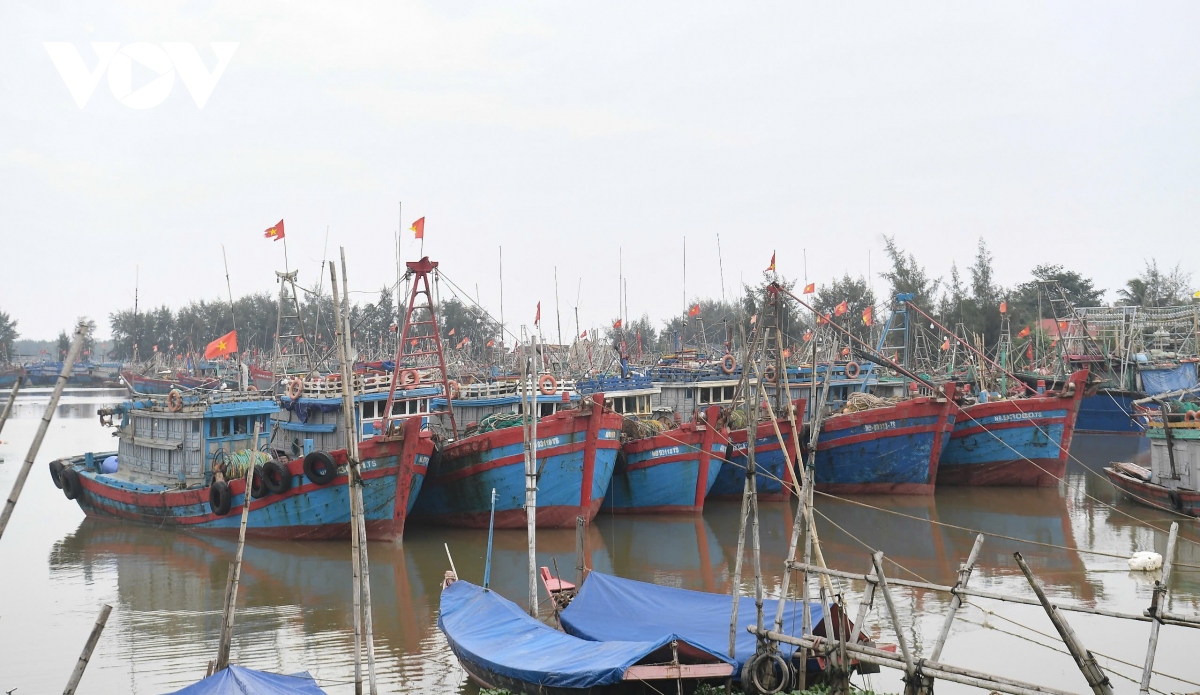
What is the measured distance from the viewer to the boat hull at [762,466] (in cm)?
2652

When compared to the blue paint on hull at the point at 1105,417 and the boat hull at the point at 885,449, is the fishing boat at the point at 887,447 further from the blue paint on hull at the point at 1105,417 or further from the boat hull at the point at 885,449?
the blue paint on hull at the point at 1105,417

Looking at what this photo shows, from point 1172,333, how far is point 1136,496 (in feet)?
89.2

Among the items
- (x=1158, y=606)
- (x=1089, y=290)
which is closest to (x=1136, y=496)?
(x=1158, y=606)

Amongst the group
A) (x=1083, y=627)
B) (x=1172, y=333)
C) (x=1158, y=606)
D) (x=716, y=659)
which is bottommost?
(x=1083, y=627)

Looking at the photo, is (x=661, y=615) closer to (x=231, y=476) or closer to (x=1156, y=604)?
(x=1156, y=604)

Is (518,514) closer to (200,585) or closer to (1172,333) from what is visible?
(200,585)

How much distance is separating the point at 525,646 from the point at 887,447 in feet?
61.1

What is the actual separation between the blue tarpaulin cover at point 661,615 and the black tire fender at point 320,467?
975 cm

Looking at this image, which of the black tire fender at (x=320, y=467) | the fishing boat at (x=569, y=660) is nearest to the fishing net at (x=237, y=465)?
the black tire fender at (x=320, y=467)

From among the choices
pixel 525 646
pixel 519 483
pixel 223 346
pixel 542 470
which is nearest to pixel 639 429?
pixel 542 470

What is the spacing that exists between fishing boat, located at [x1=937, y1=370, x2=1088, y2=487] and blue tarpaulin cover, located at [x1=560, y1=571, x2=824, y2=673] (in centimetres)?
1762

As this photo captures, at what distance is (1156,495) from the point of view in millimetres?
23922

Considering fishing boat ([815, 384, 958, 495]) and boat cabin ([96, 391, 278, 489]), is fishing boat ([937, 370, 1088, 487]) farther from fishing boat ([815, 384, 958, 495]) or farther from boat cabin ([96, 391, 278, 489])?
boat cabin ([96, 391, 278, 489])

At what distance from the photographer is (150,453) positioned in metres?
24.7
